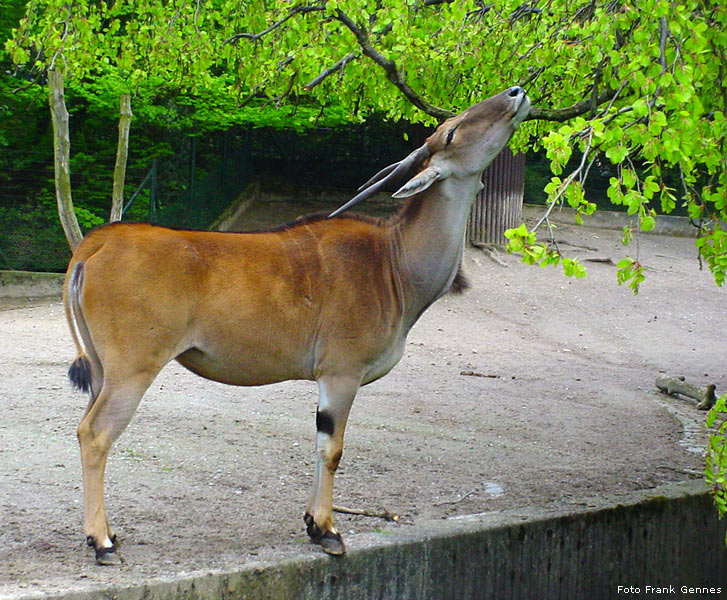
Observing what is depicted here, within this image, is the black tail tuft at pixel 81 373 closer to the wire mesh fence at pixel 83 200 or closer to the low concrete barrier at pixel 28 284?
the wire mesh fence at pixel 83 200

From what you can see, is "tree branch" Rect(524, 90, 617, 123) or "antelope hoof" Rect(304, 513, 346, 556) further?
"tree branch" Rect(524, 90, 617, 123)

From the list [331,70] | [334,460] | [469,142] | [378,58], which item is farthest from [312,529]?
[331,70]

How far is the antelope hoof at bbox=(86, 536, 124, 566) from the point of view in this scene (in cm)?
414

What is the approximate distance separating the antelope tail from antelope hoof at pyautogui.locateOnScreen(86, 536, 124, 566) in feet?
2.34

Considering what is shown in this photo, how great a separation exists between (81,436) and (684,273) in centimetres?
1527

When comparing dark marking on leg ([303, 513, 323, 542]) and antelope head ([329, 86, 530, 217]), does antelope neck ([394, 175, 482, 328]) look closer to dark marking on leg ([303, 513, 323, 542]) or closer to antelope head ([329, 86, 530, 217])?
antelope head ([329, 86, 530, 217])

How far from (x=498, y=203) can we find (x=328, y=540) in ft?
44.1

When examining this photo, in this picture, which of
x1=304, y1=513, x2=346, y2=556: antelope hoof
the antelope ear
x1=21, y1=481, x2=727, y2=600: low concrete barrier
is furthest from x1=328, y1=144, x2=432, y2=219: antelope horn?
x1=21, y1=481, x2=727, y2=600: low concrete barrier

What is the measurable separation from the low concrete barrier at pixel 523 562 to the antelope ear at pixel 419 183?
1.69 meters

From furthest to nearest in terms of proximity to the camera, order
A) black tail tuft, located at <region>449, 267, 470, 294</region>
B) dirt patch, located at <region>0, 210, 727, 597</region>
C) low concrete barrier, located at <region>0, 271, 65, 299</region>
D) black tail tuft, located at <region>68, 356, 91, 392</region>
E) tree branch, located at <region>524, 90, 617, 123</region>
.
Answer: low concrete barrier, located at <region>0, 271, 65, 299</region>
tree branch, located at <region>524, 90, 617, 123</region>
black tail tuft, located at <region>449, 267, 470, 294</region>
dirt patch, located at <region>0, 210, 727, 597</region>
black tail tuft, located at <region>68, 356, 91, 392</region>

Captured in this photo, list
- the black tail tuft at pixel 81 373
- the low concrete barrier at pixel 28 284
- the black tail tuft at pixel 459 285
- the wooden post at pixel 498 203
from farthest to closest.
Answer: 1. the wooden post at pixel 498 203
2. the low concrete barrier at pixel 28 284
3. the black tail tuft at pixel 459 285
4. the black tail tuft at pixel 81 373

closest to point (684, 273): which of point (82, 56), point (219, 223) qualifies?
point (219, 223)

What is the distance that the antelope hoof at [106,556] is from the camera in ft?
13.6

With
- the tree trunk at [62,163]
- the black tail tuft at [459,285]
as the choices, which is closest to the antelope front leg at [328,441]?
the black tail tuft at [459,285]
